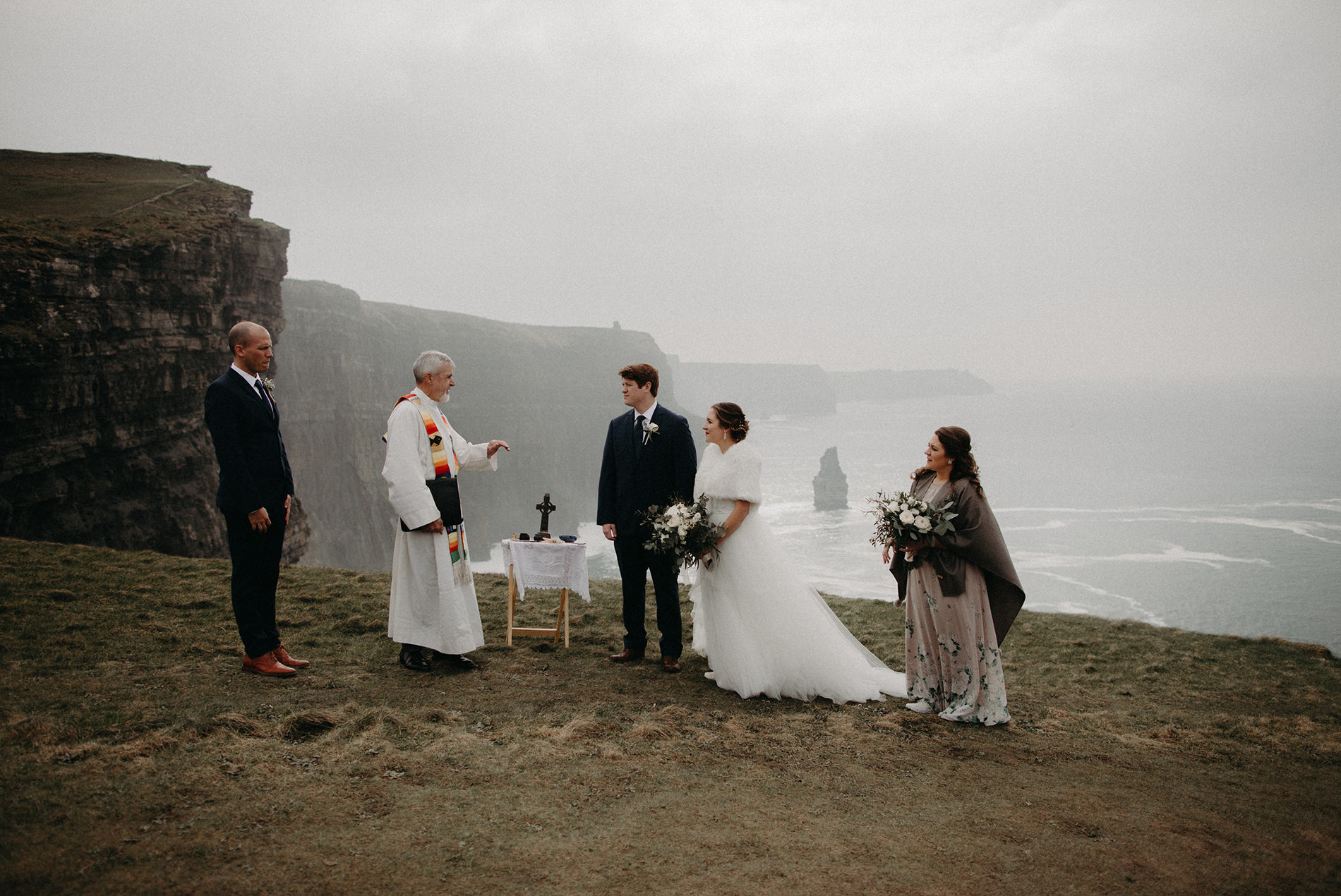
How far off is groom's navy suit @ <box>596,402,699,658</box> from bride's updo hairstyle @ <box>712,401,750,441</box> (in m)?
0.35

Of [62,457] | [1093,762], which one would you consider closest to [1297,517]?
[1093,762]

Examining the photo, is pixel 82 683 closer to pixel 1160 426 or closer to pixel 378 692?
pixel 378 692

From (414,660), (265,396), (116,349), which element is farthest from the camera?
(116,349)

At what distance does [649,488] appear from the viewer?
600 centimetres

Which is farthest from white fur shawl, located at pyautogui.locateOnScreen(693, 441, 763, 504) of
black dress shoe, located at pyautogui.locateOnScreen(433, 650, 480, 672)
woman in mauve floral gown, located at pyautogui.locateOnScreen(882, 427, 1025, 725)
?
black dress shoe, located at pyautogui.locateOnScreen(433, 650, 480, 672)

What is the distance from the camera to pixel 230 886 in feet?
8.73

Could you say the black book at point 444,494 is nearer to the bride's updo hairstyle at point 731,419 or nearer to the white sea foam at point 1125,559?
the bride's updo hairstyle at point 731,419

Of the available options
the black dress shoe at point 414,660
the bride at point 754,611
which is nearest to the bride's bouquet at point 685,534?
the bride at point 754,611

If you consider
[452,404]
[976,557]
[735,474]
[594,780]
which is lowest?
[594,780]

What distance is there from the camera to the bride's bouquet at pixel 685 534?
5453 mm

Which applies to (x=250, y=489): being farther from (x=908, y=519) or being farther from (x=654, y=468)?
(x=908, y=519)

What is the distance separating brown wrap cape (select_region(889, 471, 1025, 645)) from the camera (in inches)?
202

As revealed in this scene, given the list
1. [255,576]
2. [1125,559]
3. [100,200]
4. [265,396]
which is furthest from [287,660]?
[1125,559]

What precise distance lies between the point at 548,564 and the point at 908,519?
3.32 m
